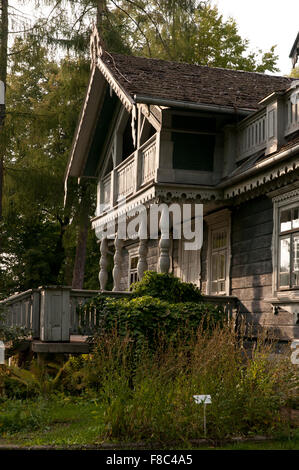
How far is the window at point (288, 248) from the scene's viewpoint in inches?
451

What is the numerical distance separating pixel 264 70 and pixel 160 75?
72.4ft

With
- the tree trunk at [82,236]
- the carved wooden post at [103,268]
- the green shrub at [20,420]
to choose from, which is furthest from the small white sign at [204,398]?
the tree trunk at [82,236]

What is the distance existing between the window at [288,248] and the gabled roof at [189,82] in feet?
10.6

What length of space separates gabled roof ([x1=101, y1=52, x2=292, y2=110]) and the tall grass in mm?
6731

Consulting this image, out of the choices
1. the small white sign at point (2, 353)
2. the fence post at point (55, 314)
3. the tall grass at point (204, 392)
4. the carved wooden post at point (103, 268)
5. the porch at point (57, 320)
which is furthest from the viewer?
the carved wooden post at point (103, 268)

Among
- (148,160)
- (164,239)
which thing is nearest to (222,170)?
(148,160)

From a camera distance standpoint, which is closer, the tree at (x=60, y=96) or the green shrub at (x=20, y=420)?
the green shrub at (x=20, y=420)

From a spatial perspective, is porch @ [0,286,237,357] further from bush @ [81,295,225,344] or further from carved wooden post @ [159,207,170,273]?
carved wooden post @ [159,207,170,273]

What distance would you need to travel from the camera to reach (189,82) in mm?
14906

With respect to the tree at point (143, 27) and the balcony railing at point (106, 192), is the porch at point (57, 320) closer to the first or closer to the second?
the balcony railing at point (106, 192)

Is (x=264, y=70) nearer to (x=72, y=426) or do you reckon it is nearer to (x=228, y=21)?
(x=228, y=21)

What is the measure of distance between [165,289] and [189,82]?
16.3ft
